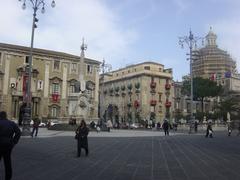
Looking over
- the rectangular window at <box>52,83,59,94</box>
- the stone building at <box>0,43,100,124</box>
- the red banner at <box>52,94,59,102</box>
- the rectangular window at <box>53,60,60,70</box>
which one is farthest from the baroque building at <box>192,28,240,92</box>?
the red banner at <box>52,94,59,102</box>

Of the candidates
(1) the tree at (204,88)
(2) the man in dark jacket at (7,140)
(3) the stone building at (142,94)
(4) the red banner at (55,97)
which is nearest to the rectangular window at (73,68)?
(4) the red banner at (55,97)

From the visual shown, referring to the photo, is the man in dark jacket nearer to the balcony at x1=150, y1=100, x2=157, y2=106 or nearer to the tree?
the tree

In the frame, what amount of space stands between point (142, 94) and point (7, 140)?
307 ft

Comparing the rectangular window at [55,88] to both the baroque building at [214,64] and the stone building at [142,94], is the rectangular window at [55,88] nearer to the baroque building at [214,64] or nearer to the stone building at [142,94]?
the stone building at [142,94]

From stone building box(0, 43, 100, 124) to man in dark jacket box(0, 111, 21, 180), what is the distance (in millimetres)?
58129

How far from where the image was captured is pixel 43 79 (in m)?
74.5

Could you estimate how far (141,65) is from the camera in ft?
344

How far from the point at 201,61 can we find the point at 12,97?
201 ft

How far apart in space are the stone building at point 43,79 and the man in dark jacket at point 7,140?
58.1 m

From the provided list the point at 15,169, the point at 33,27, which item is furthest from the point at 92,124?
the point at 15,169

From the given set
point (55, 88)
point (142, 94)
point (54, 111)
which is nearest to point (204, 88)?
point (142, 94)

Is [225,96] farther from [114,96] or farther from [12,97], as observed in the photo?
[12,97]

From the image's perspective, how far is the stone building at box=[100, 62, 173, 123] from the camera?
100 m

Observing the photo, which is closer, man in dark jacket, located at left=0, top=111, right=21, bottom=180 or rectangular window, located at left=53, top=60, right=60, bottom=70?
man in dark jacket, located at left=0, top=111, right=21, bottom=180
